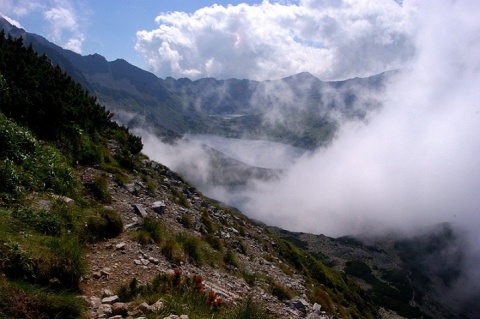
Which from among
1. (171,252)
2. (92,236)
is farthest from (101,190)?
(171,252)

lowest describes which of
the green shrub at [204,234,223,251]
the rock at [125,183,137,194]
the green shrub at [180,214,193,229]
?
the green shrub at [204,234,223,251]

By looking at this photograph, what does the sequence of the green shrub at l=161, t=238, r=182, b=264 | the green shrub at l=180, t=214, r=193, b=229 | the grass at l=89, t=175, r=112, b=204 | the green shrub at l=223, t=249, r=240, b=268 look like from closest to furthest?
the green shrub at l=161, t=238, r=182, b=264, the grass at l=89, t=175, r=112, b=204, the green shrub at l=223, t=249, r=240, b=268, the green shrub at l=180, t=214, r=193, b=229

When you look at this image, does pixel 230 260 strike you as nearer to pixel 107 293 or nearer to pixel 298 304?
pixel 298 304

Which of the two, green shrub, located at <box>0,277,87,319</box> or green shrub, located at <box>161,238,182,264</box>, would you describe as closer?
green shrub, located at <box>0,277,87,319</box>

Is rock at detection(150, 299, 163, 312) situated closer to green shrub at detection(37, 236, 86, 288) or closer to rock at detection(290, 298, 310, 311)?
green shrub at detection(37, 236, 86, 288)

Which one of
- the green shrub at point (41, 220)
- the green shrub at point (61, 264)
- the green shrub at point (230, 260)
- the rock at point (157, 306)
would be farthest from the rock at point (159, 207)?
the rock at point (157, 306)

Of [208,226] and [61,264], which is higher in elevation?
[208,226]

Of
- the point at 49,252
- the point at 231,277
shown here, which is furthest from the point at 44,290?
the point at 231,277

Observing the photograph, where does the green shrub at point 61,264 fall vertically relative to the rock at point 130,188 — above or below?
below

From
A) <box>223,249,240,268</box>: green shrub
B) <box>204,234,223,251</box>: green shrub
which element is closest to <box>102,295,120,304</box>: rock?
<box>223,249,240,268</box>: green shrub

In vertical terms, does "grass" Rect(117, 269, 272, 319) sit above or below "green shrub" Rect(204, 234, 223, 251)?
below

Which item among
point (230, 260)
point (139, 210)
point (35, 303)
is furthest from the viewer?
point (230, 260)

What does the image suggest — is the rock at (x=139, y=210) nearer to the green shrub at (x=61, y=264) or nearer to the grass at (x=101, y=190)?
the grass at (x=101, y=190)

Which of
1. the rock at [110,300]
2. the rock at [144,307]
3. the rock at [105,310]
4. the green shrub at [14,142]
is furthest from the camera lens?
the green shrub at [14,142]
